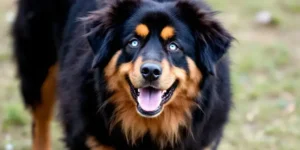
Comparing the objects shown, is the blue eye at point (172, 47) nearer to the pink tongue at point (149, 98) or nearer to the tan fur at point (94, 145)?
the pink tongue at point (149, 98)

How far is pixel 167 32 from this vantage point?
4414 mm

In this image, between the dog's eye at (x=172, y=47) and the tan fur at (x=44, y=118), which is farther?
the tan fur at (x=44, y=118)

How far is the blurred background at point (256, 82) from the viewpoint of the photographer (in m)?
6.70

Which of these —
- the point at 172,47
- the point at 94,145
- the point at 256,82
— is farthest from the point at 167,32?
the point at 256,82

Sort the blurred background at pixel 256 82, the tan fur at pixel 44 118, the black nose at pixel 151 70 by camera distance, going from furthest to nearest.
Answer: the blurred background at pixel 256 82, the tan fur at pixel 44 118, the black nose at pixel 151 70

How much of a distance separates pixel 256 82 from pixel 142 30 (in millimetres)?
3658

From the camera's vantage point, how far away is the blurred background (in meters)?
6.70

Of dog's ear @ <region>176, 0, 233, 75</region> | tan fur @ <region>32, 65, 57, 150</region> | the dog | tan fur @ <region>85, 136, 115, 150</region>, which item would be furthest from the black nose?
tan fur @ <region>32, 65, 57, 150</region>

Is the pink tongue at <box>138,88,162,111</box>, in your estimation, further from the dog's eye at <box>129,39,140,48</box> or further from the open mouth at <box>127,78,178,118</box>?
the dog's eye at <box>129,39,140,48</box>

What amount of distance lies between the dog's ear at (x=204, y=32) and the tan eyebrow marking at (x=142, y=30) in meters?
0.27

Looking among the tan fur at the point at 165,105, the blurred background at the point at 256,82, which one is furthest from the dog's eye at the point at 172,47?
the blurred background at the point at 256,82

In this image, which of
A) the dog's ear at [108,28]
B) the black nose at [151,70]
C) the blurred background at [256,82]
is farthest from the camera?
the blurred background at [256,82]

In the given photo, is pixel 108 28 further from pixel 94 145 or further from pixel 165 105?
pixel 94 145

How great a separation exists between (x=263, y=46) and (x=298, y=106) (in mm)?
1656
